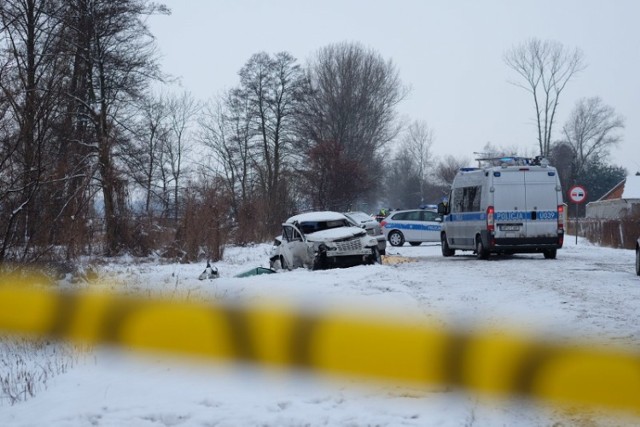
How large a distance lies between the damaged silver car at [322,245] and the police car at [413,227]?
1357 cm

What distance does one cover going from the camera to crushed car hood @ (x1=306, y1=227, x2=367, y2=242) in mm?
16906

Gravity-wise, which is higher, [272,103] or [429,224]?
[272,103]

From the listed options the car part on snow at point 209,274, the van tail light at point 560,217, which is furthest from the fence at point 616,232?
the car part on snow at point 209,274

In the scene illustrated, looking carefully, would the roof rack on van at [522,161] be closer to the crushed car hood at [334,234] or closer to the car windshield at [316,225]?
the crushed car hood at [334,234]

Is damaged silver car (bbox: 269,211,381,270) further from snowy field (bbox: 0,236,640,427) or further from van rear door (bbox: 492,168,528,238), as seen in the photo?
snowy field (bbox: 0,236,640,427)

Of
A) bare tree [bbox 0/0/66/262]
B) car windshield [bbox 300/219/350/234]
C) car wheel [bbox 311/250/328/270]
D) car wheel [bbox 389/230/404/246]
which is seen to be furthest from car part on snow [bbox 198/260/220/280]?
car wheel [bbox 389/230/404/246]

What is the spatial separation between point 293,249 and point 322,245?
958mm

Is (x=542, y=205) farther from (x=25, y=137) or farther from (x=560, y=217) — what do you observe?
(x=25, y=137)

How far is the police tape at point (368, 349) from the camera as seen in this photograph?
15.9 feet

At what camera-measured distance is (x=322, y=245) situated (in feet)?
54.9

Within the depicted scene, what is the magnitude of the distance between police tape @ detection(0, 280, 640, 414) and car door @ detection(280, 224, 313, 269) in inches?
404

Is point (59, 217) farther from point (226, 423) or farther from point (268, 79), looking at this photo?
point (268, 79)

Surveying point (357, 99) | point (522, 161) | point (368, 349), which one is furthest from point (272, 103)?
point (368, 349)

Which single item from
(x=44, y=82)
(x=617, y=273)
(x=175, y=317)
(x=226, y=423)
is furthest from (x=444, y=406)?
(x=617, y=273)
